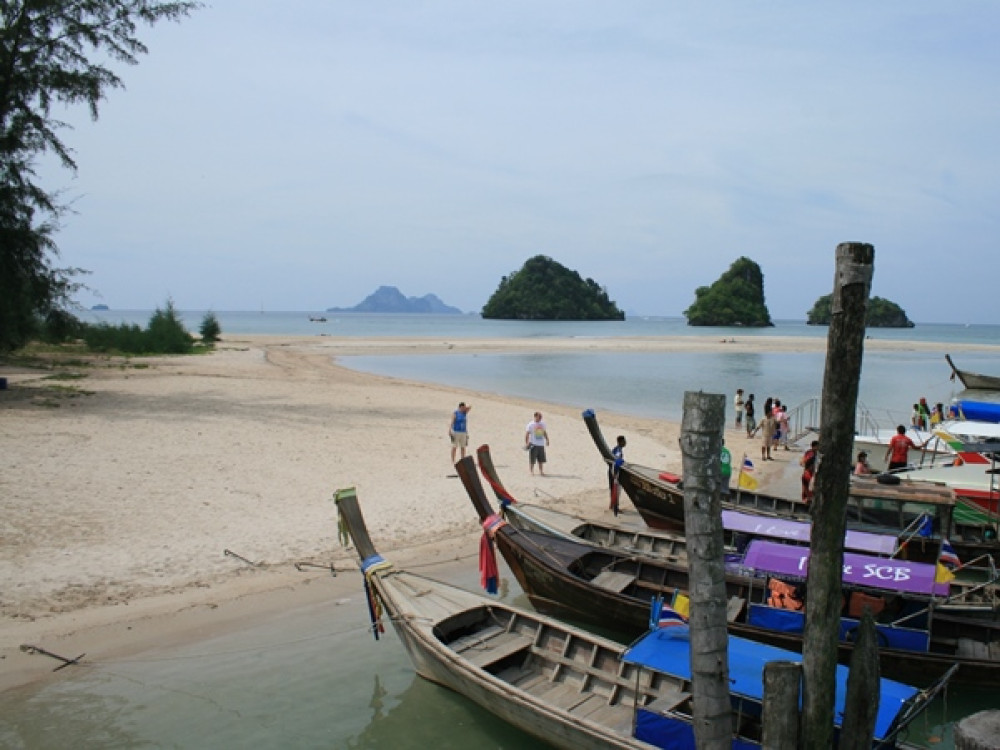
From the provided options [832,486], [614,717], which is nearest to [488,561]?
[614,717]

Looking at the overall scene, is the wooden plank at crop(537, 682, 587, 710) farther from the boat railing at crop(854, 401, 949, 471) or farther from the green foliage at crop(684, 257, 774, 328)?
the green foliage at crop(684, 257, 774, 328)

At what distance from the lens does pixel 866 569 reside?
916cm

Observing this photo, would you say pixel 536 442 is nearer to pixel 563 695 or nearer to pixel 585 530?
pixel 585 530

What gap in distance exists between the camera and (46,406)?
23.1 metres

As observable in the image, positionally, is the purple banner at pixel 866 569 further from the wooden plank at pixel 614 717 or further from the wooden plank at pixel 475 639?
the wooden plank at pixel 475 639

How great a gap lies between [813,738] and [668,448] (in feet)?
61.9

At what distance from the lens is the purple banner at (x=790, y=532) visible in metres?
10.3

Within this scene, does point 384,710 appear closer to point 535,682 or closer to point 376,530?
point 535,682

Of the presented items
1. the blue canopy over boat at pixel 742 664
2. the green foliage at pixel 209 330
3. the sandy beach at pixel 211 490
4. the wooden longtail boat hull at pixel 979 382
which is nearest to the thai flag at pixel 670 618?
the blue canopy over boat at pixel 742 664

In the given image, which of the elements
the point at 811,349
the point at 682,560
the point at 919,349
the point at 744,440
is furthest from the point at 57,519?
the point at 919,349

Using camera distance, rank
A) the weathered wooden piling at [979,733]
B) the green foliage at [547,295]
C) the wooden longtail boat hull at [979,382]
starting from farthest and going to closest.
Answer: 1. the green foliage at [547,295]
2. the wooden longtail boat hull at [979,382]
3. the weathered wooden piling at [979,733]

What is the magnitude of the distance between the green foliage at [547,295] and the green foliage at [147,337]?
128026 mm

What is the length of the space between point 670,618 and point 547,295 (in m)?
173

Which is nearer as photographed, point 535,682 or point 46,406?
point 535,682
